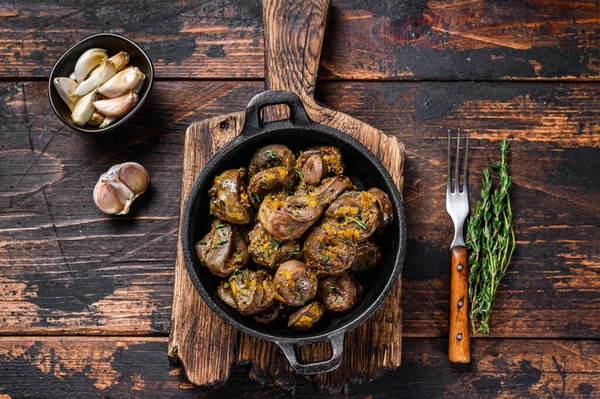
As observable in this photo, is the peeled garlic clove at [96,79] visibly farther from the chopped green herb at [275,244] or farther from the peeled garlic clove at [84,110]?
the chopped green herb at [275,244]

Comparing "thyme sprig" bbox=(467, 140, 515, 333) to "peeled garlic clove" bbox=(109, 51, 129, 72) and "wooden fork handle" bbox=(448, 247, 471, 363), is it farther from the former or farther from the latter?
"peeled garlic clove" bbox=(109, 51, 129, 72)

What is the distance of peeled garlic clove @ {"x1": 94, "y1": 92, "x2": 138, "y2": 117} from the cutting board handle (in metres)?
0.57

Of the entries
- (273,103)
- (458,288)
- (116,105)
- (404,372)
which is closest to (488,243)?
(458,288)

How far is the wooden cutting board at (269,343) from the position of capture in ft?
7.34

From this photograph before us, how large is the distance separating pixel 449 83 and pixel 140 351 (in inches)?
→ 69.2

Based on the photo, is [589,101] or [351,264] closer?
[351,264]

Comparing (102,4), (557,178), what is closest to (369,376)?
(557,178)

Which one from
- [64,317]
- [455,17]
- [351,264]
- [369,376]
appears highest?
[455,17]

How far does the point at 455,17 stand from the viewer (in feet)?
8.34

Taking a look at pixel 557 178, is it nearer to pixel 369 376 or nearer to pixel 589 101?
pixel 589 101

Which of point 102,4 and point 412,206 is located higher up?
point 102,4

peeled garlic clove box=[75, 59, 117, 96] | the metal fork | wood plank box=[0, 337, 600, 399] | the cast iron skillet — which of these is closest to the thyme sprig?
the metal fork

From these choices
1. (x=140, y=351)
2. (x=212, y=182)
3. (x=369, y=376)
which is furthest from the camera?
(x=140, y=351)

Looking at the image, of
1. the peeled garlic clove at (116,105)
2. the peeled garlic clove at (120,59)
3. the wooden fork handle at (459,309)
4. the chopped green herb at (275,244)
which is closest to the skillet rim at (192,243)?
the chopped green herb at (275,244)
